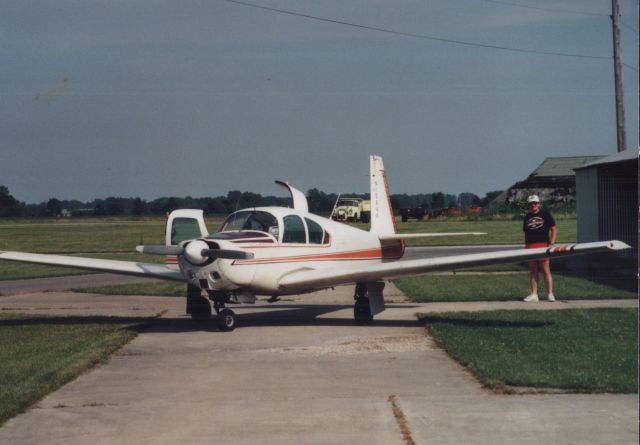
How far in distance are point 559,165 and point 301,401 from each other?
71383 mm

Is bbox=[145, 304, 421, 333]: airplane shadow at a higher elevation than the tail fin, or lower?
lower

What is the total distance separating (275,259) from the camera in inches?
539

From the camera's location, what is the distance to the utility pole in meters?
27.3

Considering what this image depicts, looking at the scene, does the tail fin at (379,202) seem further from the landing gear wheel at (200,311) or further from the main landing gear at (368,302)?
the landing gear wheel at (200,311)

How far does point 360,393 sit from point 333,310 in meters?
8.11

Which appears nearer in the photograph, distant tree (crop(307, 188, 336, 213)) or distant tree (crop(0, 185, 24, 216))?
distant tree (crop(307, 188, 336, 213))

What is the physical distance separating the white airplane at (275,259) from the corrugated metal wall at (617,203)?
10165mm

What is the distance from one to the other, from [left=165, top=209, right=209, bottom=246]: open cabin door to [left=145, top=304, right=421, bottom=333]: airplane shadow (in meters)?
1.50

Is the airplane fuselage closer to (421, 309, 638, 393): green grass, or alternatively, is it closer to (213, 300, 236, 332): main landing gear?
(213, 300, 236, 332): main landing gear

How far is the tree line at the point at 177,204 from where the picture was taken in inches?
583

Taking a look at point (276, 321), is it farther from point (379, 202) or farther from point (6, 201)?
point (6, 201)

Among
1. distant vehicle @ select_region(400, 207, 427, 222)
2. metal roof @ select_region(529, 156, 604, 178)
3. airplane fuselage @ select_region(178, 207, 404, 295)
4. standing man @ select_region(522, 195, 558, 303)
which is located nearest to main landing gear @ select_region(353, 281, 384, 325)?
airplane fuselage @ select_region(178, 207, 404, 295)

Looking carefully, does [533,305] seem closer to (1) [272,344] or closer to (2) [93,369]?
(1) [272,344]

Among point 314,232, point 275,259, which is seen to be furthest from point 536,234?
point 275,259
